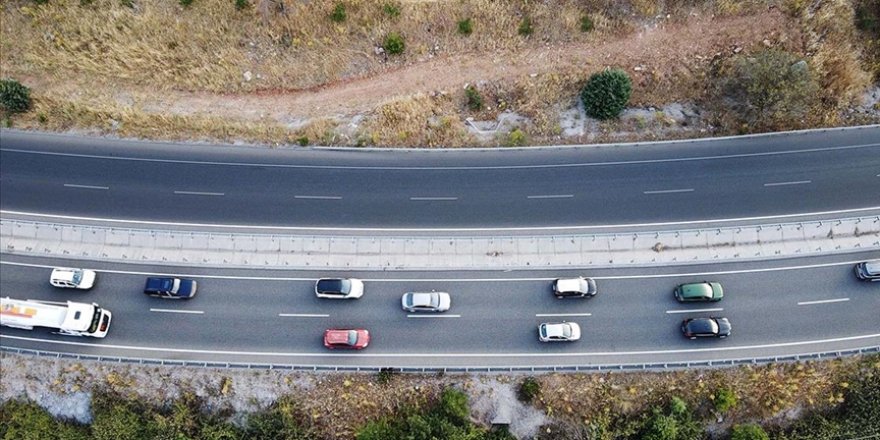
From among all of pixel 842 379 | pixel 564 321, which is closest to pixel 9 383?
pixel 564 321

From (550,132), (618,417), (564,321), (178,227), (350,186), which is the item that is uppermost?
(550,132)

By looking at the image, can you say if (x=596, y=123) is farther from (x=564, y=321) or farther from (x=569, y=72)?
(x=564, y=321)

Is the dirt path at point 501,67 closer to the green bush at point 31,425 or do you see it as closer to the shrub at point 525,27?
the shrub at point 525,27

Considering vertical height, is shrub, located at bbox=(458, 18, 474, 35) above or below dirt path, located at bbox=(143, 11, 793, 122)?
above

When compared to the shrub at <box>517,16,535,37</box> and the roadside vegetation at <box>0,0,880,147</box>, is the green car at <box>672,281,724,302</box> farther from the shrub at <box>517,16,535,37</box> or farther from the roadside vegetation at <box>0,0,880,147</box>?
the shrub at <box>517,16,535,37</box>

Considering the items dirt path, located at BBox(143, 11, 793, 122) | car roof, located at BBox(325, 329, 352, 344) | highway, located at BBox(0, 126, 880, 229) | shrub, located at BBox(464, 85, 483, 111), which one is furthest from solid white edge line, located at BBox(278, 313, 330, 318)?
shrub, located at BBox(464, 85, 483, 111)

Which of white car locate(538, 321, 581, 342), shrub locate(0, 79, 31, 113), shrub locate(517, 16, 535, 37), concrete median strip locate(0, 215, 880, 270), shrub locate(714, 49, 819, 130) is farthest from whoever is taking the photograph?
shrub locate(517, 16, 535, 37)
